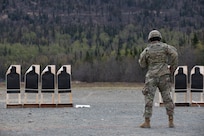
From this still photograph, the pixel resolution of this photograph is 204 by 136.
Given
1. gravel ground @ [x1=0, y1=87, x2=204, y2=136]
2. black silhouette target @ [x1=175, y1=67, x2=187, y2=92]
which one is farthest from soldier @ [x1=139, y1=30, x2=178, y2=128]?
black silhouette target @ [x1=175, y1=67, x2=187, y2=92]

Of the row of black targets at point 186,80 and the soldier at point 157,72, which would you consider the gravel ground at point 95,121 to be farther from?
the row of black targets at point 186,80

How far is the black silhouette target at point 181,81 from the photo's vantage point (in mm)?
19531

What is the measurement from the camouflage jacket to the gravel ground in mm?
1138

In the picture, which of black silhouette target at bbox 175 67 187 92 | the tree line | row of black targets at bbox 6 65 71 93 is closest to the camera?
row of black targets at bbox 6 65 71 93

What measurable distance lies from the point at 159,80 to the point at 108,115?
10.5ft

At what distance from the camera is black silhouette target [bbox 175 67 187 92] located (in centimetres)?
1953

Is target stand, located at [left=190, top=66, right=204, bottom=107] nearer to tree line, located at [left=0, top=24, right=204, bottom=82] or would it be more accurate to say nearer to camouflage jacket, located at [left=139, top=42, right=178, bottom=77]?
camouflage jacket, located at [left=139, top=42, right=178, bottom=77]

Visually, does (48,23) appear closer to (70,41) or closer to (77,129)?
(70,41)

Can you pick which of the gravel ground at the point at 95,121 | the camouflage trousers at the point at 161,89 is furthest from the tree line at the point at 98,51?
the camouflage trousers at the point at 161,89

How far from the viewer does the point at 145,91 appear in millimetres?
12977

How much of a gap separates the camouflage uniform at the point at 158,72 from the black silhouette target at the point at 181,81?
6.43 m

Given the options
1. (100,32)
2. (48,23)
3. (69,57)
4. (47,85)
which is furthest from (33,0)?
(47,85)

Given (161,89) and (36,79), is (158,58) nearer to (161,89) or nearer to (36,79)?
(161,89)

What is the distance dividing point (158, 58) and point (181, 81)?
672 cm
